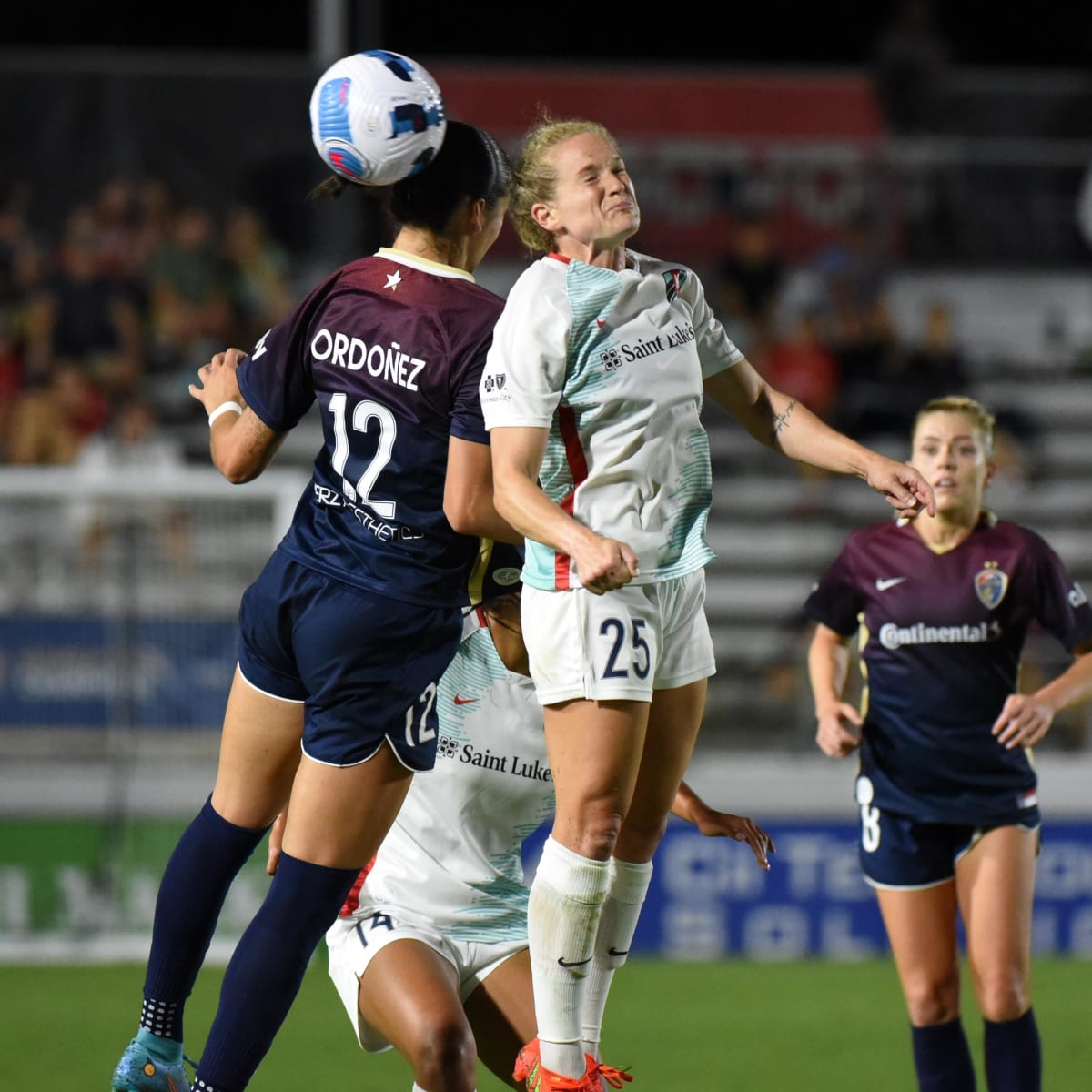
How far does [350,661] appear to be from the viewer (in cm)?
346

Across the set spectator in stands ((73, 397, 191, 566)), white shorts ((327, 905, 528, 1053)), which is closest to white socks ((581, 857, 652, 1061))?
white shorts ((327, 905, 528, 1053))

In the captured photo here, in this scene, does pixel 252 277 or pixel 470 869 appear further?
pixel 252 277

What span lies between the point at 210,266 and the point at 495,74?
220cm

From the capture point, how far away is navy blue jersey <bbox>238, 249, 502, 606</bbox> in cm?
344

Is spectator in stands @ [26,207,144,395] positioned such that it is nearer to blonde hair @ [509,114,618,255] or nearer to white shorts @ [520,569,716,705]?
blonde hair @ [509,114,618,255]

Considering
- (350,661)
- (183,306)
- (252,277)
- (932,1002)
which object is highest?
(252,277)

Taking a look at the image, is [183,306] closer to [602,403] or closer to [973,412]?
[973,412]

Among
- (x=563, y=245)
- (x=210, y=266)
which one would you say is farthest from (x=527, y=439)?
(x=210, y=266)

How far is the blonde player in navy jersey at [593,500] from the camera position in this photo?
3.30m

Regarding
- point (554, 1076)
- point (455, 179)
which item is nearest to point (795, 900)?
point (554, 1076)

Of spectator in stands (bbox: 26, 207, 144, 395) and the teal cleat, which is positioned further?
spectator in stands (bbox: 26, 207, 144, 395)

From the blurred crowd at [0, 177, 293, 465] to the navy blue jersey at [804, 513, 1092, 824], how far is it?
6344mm

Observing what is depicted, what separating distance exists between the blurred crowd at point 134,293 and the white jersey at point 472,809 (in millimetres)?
6482

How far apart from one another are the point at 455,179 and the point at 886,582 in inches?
67.0
